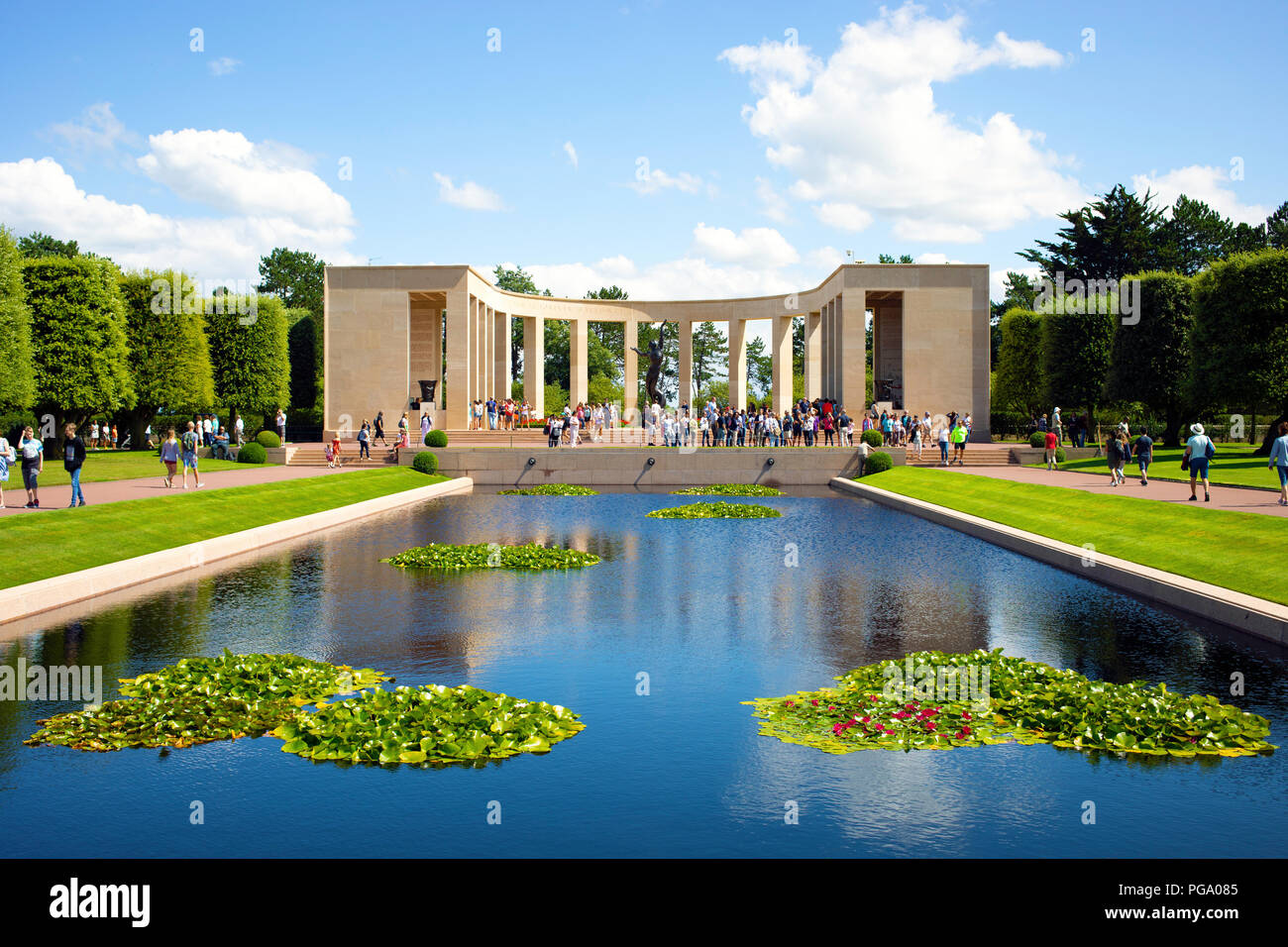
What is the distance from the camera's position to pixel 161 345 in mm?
51312

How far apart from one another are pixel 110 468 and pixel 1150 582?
116 feet

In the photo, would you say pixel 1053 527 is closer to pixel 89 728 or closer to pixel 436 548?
pixel 436 548

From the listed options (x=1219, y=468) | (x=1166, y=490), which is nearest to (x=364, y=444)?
(x=1166, y=490)

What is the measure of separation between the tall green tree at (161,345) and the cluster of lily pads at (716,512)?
107 feet

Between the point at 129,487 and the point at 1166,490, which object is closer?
the point at 1166,490

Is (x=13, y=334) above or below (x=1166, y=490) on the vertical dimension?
above

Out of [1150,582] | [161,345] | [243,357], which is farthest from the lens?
[243,357]

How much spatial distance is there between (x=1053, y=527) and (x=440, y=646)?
14794 mm

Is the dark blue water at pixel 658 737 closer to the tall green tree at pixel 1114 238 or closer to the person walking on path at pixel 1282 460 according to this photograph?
the person walking on path at pixel 1282 460

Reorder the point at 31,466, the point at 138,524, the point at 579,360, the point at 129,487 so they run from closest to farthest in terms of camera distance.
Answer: the point at 138,524
the point at 31,466
the point at 129,487
the point at 579,360

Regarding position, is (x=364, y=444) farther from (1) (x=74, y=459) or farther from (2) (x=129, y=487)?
(1) (x=74, y=459)

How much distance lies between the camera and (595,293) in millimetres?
100875

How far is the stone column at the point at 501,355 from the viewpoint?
206 ft

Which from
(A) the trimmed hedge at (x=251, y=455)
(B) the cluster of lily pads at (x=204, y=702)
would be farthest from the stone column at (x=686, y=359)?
(B) the cluster of lily pads at (x=204, y=702)
